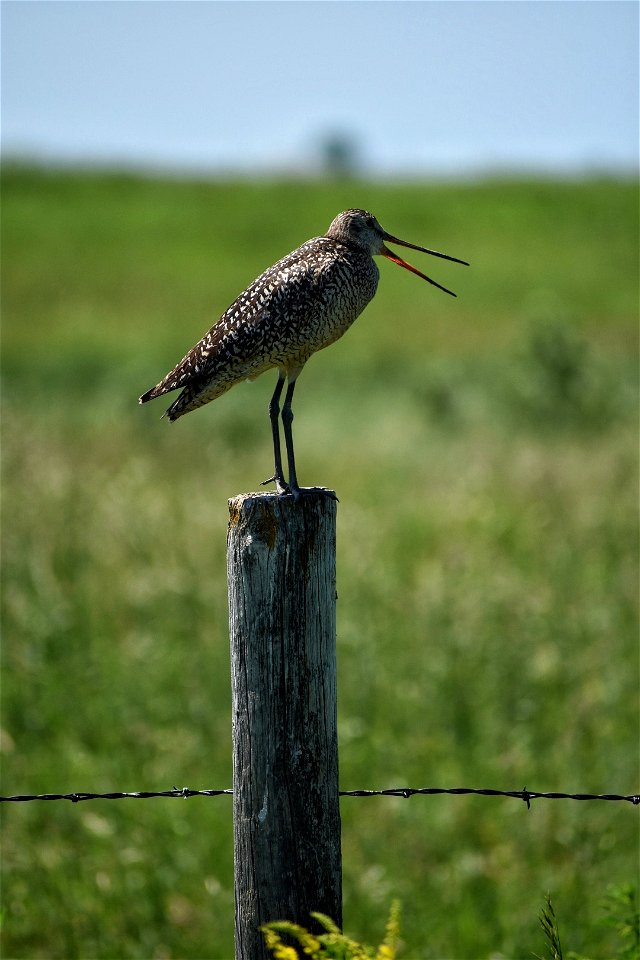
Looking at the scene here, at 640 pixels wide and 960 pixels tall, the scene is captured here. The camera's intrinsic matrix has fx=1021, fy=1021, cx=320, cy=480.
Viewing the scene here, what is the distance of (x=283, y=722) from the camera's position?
269 cm

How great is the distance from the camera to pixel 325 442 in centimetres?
1462

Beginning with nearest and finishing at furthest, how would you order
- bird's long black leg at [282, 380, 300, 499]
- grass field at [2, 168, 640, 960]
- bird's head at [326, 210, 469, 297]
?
bird's long black leg at [282, 380, 300, 499], bird's head at [326, 210, 469, 297], grass field at [2, 168, 640, 960]

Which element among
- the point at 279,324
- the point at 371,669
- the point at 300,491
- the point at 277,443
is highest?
the point at 279,324

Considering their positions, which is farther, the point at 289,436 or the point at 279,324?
the point at 289,436

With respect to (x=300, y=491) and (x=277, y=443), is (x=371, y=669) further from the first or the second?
(x=300, y=491)

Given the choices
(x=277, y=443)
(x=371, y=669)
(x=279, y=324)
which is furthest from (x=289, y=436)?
(x=371, y=669)

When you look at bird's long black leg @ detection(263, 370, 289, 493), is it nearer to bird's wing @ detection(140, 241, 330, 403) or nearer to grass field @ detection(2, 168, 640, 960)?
bird's wing @ detection(140, 241, 330, 403)

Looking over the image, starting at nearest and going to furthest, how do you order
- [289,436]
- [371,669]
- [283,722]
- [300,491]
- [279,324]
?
[283,722] → [300,491] → [279,324] → [289,436] → [371,669]

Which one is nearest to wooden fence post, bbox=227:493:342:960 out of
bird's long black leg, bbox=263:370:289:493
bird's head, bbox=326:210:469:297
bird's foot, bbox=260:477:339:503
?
bird's foot, bbox=260:477:339:503

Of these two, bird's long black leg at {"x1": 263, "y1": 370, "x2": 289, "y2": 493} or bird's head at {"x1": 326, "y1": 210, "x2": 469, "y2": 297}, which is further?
bird's head at {"x1": 326, "y1": 210, "x2": 469, "y2": 297}

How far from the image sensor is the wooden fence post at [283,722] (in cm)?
268

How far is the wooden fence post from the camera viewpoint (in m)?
2.68

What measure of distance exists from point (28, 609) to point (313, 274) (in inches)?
131

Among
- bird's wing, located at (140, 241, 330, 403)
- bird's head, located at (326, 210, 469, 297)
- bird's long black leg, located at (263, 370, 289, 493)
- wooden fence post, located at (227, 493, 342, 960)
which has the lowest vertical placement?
wooden fence post, located at (227, 493, 342, 960)
